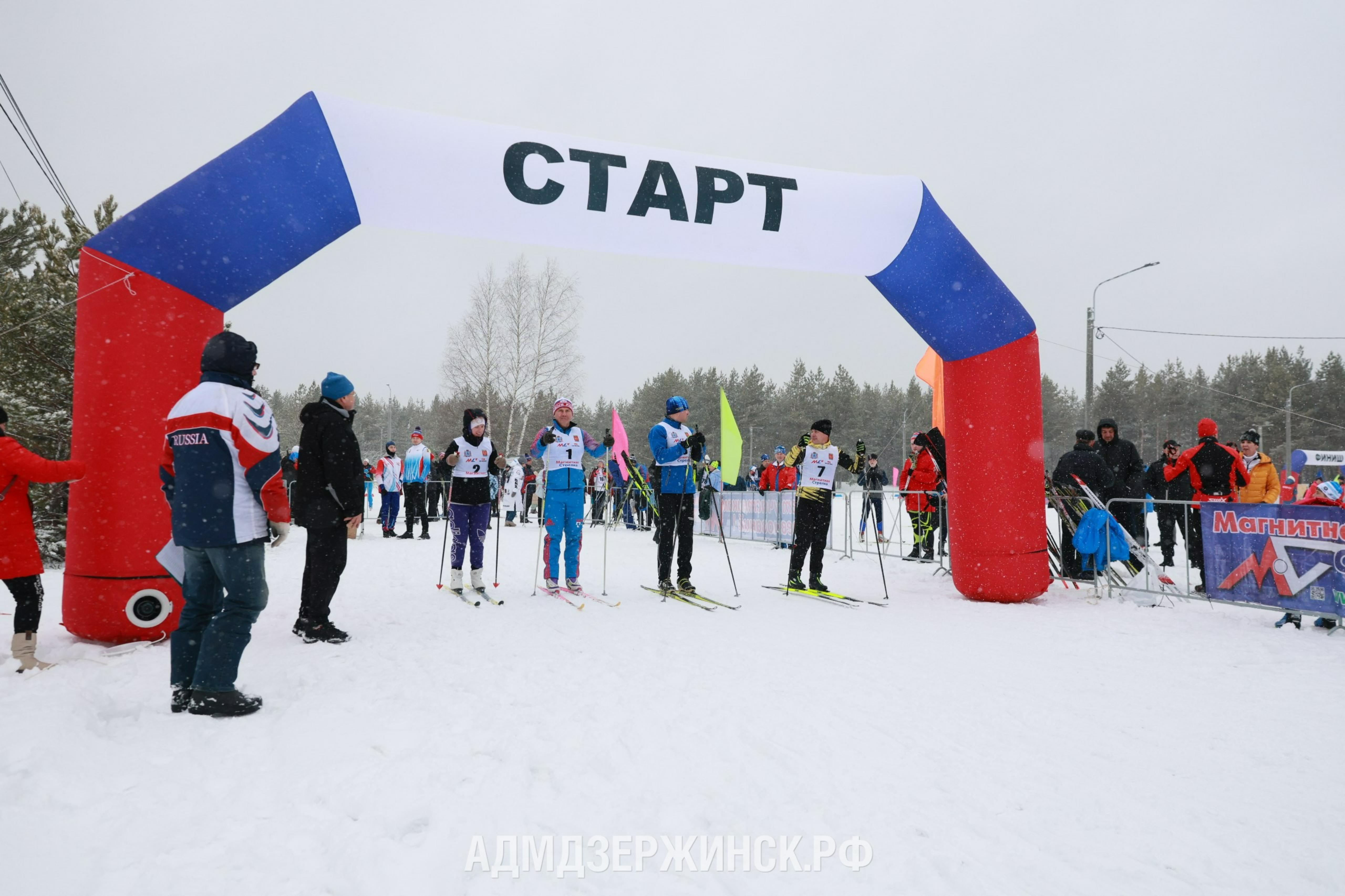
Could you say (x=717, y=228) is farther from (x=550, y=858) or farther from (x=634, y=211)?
(x=550, y=858)

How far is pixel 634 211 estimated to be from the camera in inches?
231

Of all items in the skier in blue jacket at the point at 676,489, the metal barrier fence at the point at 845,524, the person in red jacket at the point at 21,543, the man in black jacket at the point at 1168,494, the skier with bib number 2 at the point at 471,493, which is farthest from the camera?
the metal barrier fence at the point at 845,524

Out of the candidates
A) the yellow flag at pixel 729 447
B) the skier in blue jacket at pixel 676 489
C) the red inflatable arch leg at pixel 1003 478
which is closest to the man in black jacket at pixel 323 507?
the skier in blue jacket at pixel 676 489

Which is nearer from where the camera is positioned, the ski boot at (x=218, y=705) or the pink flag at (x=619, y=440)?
the ski boot at (x=218, y=705)

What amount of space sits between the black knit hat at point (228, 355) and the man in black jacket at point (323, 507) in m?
1.52

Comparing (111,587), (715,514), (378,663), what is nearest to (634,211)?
(378,663)

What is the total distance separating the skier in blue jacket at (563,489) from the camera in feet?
21.7

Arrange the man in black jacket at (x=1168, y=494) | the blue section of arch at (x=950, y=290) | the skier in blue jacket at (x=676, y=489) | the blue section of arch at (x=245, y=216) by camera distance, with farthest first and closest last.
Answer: the man in black jacket at (x=1168, y=494)
the skier in blue jacket at (x=676, y=489)
the blue section of arch at (x=950, y=290)
the blue section of arch at (x=245, y=216)

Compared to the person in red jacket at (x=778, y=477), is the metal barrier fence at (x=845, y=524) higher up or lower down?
lower down

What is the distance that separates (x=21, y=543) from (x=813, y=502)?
6.04 m

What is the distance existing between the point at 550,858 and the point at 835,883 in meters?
0.84

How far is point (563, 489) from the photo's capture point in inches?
260

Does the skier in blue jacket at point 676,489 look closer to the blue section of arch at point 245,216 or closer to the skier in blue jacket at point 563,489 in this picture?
the skier in blue jacket at point 563,489

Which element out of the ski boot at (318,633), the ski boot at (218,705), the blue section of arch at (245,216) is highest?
the blue section of arch at (245,216)
